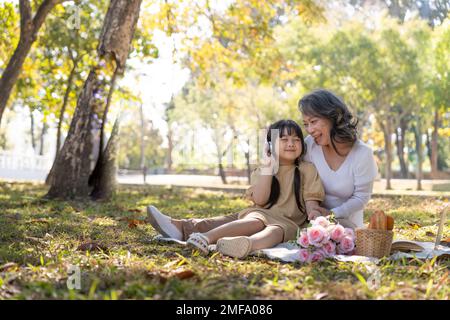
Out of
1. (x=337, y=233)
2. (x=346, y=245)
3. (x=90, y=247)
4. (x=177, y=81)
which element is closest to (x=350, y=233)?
(x=346, y=245)

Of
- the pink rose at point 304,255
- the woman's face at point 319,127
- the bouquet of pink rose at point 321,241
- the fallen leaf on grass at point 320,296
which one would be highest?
the woman's face at point 319,127

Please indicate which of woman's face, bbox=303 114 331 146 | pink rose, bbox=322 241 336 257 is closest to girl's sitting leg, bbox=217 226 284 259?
pink rose, bbox=322 241 336 257

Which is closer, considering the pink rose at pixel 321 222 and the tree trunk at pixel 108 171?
the pink rose at pixel 321 222

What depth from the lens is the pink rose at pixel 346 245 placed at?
4.11m

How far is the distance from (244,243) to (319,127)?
4.48 feet

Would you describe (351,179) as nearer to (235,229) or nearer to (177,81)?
(235,229)

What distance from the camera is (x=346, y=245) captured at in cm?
414

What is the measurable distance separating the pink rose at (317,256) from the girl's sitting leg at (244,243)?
1.43ft

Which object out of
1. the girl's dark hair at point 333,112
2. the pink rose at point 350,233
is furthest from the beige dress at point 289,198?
the pink rose at point 350,233

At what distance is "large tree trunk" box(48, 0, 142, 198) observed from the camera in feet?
30.3

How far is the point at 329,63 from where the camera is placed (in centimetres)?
2303

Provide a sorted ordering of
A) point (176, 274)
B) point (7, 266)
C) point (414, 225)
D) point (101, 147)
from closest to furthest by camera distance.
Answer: point (176, 274) < point (7, 266) < point (414, 225) < point (101, 147)

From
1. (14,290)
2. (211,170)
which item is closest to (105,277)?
(14,290)

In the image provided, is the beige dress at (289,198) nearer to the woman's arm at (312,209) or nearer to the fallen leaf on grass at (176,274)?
the woman's arm at (312,209)
